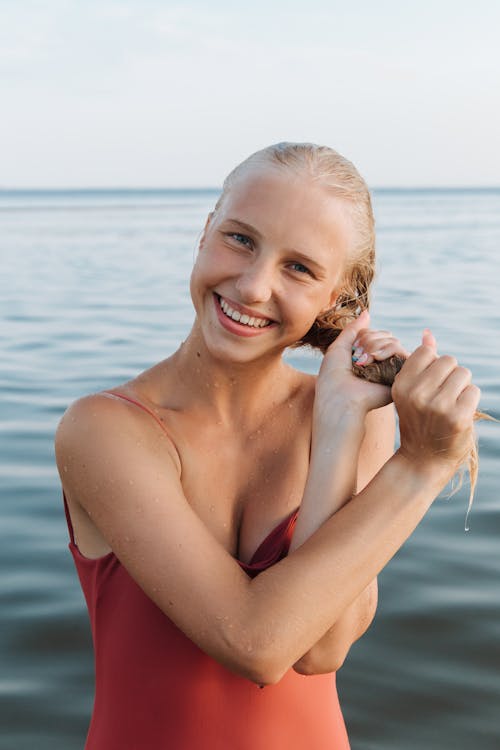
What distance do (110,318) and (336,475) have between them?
33.7 ft

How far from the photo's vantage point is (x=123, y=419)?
2455 millimetres

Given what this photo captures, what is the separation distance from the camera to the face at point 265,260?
8.30ft

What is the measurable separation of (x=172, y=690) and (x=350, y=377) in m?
0.87

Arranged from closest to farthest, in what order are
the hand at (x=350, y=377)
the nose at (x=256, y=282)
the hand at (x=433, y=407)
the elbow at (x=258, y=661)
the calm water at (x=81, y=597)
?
1. the elbow at (x=258, y=661)
2. the hand at (x=433, y=407)
3. the nose at (x=256, y=282)
4. the hand at (x=350, y=377)
5. the calm water at (x=81, y=597)

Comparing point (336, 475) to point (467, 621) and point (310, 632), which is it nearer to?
point (310, 632)

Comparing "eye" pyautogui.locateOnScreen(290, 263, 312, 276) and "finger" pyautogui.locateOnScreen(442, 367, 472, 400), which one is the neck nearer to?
"eye" pyautogui.locateOnScreen(290, 263, 312, 276)

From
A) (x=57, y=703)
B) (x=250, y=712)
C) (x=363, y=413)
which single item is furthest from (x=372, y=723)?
(x=363, y=413)

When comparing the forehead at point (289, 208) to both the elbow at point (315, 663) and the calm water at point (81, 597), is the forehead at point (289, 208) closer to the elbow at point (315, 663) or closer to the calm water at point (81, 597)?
the elbow at point (315, 663)

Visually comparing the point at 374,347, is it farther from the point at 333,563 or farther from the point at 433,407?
the point at 333,563

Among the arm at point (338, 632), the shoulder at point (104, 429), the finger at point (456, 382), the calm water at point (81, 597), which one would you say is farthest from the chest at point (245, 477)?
the calm water at point (81, 597)

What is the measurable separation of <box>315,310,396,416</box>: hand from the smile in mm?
245

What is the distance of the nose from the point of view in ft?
8.24

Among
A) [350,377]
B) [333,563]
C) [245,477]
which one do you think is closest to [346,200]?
[350,377]

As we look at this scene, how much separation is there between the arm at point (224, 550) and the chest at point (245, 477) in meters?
0.18
